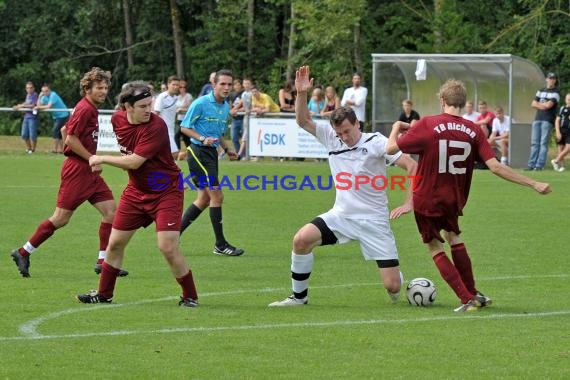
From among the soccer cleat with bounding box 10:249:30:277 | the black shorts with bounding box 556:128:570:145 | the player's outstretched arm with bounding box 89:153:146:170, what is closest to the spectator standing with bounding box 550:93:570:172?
the black shorts with bounding box 556:128:570:145

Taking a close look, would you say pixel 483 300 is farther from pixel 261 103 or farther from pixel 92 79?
pixel 261 103

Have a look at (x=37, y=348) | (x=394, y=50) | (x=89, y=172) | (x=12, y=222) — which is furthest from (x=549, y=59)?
(x=37, y=348)

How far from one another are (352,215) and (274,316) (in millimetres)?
1115

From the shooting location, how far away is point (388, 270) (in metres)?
9.96

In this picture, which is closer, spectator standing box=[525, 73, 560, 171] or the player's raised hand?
the player's raised hand

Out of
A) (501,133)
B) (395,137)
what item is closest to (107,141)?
(501,133)

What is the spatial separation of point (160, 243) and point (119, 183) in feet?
48.9

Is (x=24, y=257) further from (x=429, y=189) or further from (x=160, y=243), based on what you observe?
(x=429, y=189)

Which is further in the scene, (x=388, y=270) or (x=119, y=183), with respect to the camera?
(x=119, y=183)

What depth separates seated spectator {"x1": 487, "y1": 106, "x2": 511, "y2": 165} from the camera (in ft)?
94.5

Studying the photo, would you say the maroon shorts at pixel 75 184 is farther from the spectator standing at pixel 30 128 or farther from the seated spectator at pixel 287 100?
the spectator standing at pixel 30 128

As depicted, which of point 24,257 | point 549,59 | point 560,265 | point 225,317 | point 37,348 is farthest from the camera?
point 549,59

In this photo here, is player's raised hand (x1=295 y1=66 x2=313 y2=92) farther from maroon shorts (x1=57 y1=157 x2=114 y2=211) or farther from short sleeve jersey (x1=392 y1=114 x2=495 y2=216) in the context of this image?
maroon shorts (x1=57 y1=157 x2=114 y2=211)

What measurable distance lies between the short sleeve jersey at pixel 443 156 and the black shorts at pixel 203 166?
15.8ft
